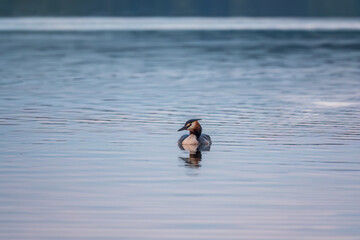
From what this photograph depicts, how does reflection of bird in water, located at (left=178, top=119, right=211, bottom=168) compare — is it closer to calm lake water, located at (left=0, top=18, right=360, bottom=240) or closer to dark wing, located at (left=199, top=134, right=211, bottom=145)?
dark wing, located at (left=199, top=134, right=211, bottom=145)

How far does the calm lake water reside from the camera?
13.3 m

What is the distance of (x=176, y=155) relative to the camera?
19.1 metres

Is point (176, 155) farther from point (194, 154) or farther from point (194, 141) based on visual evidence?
point (194, 141)

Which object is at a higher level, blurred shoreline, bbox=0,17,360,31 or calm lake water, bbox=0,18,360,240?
blurred shoreline, bbox=0,17,360,31

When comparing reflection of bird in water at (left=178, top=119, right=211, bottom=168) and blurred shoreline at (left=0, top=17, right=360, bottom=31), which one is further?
blurred shoreline at (left=0, top=17, right=360, bottom=31)

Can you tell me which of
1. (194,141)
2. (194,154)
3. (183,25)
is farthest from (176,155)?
(183,25)

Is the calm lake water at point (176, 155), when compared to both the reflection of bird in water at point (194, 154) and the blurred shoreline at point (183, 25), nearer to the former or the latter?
the reflection of bird in water at point (194, 154)

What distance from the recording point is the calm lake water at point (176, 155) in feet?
43.7

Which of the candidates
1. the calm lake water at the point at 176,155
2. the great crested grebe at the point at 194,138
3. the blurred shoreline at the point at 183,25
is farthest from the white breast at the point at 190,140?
the blurred shoreline at the point at 183,25

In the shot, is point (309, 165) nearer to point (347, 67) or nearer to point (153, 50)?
point (347, 67)

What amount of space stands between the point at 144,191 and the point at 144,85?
67.8ft

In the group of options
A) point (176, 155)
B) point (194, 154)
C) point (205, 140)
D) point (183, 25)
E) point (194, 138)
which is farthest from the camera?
point (183, 25)

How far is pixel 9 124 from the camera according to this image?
23.6 meters

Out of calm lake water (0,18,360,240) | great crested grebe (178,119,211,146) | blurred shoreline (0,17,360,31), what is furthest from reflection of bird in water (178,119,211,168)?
blurred shoreline (0,17,360,31)
